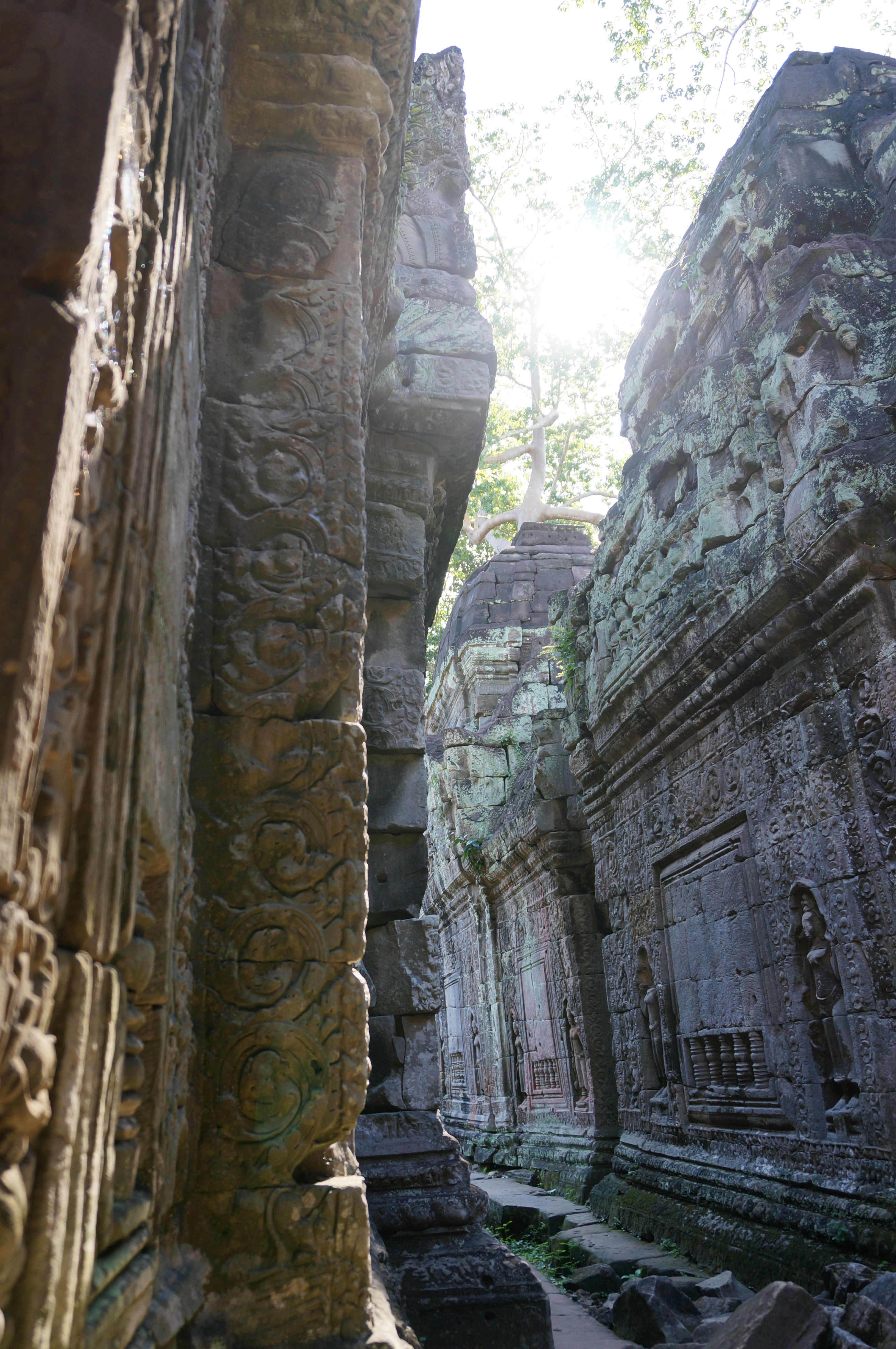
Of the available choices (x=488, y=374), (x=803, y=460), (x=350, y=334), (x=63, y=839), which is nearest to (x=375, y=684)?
(x=488, y=374)

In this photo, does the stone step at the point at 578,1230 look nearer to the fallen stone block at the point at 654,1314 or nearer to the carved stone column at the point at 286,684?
the fallen stone block at the point at 654,1314

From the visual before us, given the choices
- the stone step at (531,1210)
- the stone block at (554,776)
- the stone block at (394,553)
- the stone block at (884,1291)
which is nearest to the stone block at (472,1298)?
the stone block at (884,1291)

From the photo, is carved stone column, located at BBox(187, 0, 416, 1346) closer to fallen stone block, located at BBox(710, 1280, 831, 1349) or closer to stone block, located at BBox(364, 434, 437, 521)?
fallen stone block, located at BBox(710, 1280, 831, 1349)

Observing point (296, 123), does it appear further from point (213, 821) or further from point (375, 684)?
point (375, 684)

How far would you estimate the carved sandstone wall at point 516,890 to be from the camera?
795 cm

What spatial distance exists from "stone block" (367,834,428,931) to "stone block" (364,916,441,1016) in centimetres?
6

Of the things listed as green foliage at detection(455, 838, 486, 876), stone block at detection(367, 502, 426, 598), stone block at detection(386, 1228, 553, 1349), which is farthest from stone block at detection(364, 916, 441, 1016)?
green foliage at detection(455, 838, 486, 876)

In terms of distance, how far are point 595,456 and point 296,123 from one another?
18881mm

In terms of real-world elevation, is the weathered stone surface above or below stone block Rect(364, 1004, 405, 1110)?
below

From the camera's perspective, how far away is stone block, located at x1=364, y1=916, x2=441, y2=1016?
13.3ft

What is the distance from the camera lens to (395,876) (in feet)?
13.9

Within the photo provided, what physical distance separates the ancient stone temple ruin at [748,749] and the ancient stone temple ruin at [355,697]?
3 centimetres

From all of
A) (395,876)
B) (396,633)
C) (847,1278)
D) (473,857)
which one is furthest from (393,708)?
(473,857)

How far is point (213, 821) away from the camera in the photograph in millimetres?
2084
